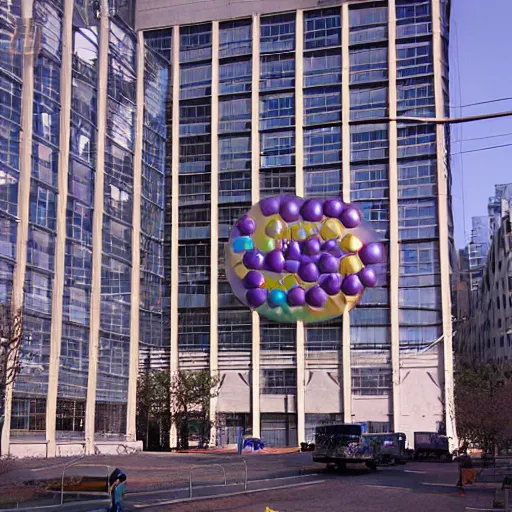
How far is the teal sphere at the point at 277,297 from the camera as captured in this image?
66625 millimetres

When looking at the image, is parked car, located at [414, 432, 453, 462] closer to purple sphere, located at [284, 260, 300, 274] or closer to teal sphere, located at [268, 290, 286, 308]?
teal sphere, located at [268, 290, 286, 308]

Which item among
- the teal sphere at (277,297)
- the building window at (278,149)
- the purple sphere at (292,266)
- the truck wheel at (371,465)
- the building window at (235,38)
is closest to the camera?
the truck wheel at (371,465)

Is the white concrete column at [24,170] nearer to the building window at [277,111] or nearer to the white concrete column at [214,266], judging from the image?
the white concrete column at [214,266]

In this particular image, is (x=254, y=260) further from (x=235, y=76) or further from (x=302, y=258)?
(x=235, y=76)

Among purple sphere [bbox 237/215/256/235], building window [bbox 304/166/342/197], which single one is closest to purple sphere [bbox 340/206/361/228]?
purple sphere [bbox 237/215/256/235]

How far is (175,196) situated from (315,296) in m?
20.0

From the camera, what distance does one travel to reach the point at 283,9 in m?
79.2

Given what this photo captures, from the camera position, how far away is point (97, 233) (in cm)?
6009

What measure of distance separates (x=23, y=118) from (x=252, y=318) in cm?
3130

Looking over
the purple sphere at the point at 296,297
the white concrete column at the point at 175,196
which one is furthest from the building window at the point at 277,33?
the purple sphere at the point at 296,297

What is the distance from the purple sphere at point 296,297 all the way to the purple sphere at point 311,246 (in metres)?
2.98

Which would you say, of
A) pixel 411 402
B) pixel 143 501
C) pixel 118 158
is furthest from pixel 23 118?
pixel 411 402

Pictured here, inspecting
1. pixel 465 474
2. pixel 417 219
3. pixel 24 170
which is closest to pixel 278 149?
pixel 417 219

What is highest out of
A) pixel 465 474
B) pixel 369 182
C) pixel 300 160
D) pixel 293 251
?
pixel 300 160
